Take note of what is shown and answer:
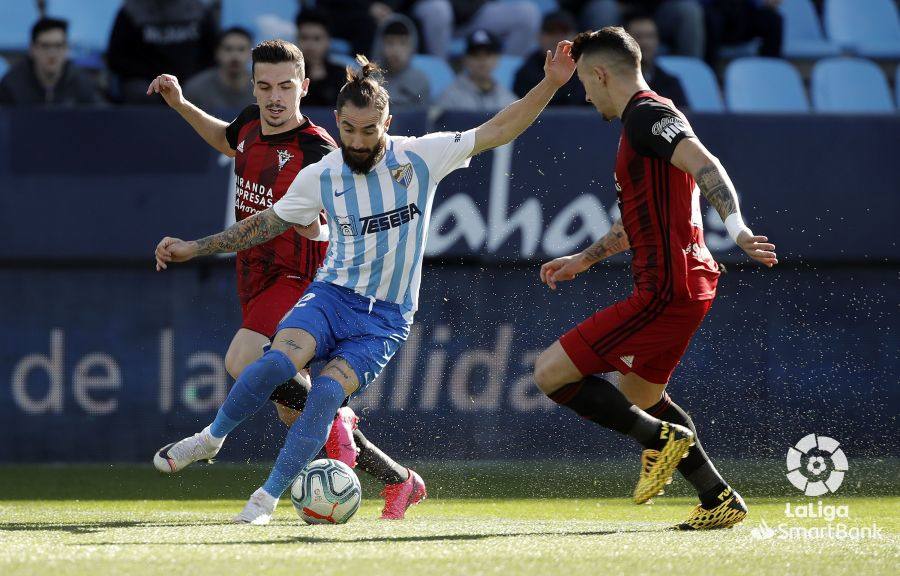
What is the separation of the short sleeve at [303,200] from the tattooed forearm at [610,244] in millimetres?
1250

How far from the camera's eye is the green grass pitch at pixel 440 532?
16.0ft

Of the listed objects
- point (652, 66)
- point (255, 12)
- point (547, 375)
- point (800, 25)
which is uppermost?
point (800, 25)

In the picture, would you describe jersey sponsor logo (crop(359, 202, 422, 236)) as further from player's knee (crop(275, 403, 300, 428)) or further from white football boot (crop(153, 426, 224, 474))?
player's knee (crop(275, 403, 300, 428))

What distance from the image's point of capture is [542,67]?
11.4 m

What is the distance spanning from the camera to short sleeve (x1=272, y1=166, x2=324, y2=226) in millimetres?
6121

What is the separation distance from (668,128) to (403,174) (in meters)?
1.15

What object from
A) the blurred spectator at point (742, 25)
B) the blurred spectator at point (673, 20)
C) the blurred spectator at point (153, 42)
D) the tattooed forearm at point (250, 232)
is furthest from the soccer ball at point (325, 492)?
the blurred spectator at point (742, 25)

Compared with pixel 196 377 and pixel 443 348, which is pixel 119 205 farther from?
pixel 443 348

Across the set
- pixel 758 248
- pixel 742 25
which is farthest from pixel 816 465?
pixel 742 25

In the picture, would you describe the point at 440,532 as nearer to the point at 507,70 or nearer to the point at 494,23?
the point at 507,70

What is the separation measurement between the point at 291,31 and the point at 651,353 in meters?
6.80

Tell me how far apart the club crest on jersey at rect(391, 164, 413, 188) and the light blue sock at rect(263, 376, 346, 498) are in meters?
0.93

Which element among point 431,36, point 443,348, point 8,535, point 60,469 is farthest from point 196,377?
point 431,36

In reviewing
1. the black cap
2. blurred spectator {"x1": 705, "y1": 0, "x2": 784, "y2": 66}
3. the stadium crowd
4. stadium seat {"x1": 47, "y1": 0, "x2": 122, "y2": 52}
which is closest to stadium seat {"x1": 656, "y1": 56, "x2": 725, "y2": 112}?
the stadium crowd
